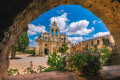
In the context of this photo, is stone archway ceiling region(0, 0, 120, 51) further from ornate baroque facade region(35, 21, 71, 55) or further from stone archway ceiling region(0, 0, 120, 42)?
ornate baroque facade region(35, 21, 71, 55)

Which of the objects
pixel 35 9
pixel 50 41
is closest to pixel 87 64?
pixel 35 9

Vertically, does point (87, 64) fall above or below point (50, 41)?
below

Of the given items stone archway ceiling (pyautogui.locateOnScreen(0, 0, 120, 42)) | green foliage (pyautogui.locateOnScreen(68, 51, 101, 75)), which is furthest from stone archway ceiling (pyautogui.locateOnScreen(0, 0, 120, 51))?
green foliage (pyautogui.locateOnScreen(68, 51, 101, 75))

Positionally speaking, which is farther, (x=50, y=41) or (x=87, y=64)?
(x=50, y=41)

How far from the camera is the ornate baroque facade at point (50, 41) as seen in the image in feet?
80.8

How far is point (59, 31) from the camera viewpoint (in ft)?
92.4

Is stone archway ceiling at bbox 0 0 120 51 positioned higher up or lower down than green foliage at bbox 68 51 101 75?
higher up

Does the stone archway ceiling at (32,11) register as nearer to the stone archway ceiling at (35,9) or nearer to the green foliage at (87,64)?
the stone archway ceiling at (35,9)

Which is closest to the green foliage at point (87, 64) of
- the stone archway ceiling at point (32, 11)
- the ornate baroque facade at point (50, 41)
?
the stone archway ceiling at point (32, 11)

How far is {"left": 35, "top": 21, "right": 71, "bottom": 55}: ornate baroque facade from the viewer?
2464 cm

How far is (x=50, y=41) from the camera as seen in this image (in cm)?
2614

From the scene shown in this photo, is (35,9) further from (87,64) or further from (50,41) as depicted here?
(50,41)

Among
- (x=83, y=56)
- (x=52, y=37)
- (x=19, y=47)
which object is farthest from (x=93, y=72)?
(x=52, y=37)

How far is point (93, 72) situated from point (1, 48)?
2.08 m
